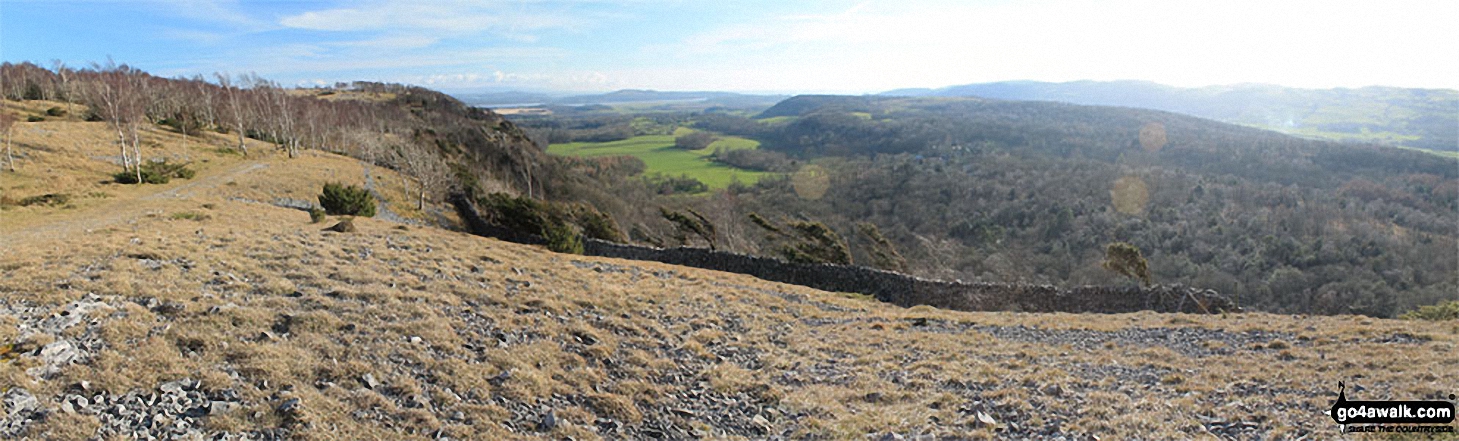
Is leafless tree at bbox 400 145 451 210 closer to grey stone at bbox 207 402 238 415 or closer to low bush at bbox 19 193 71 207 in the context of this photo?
low bush at bbox 19 193 71 207

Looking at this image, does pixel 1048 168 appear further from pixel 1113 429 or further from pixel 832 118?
pixel 1113 429

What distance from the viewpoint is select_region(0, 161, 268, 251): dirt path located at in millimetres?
15289

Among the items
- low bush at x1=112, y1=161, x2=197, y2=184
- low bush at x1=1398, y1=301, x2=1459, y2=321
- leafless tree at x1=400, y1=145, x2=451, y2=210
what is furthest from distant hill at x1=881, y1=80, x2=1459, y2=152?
low bush at x1=112, y1=161, x2=197, y2=184

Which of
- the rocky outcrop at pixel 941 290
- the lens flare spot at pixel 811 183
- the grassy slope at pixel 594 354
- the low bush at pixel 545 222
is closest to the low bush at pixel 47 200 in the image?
the grassy slope at pixel 594 354

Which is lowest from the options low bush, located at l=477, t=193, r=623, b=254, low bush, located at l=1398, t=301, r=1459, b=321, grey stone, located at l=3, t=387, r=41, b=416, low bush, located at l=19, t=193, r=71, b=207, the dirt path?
low bush, located at l=1398, t=301, r=1459, b=321

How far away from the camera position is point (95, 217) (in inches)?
766

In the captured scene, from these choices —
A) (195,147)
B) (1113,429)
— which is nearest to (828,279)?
(1113,429)

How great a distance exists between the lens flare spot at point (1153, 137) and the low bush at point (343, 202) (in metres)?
115

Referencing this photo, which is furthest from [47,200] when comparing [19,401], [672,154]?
[672,154]

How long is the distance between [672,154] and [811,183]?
3816 cm

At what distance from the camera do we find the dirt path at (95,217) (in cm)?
1529

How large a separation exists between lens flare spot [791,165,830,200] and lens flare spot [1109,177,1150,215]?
3562 centimetres

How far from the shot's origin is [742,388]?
9539 mm

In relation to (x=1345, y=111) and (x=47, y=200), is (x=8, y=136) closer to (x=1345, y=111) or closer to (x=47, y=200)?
(x=47, y=200)
